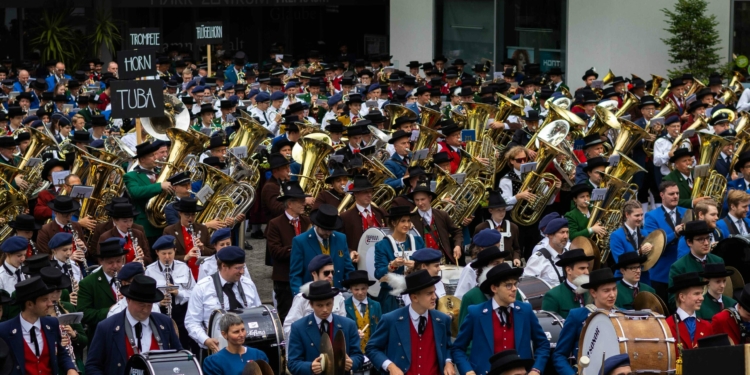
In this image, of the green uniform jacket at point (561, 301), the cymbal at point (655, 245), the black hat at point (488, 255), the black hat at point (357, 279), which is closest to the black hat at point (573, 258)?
the green uniform jacket at point (561, 301)

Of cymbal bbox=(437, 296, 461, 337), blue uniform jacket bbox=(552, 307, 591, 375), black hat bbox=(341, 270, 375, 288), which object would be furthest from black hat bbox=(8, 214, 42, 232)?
blue uniform jacket bbox=(552, 307, 591, 375)

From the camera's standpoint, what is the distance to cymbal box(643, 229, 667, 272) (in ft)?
38.9

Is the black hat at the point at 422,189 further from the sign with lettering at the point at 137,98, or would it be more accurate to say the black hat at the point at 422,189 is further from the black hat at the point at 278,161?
the sign with lettering at the point at 137,98

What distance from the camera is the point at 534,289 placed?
429 inches

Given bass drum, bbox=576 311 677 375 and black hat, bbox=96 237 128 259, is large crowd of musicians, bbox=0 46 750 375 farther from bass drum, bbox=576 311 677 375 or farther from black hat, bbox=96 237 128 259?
bass drum, bbox=576 311 677 375

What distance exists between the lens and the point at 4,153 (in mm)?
14664

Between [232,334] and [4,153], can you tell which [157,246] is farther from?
[4,153]

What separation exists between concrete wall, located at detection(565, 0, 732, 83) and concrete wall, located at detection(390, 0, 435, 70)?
547 centimetres

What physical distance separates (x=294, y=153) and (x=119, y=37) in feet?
56.0

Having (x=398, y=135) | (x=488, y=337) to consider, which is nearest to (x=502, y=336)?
(x=488, y=337)

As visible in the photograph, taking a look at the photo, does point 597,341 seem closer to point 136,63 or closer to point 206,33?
point 136,63

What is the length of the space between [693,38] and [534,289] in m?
17.7

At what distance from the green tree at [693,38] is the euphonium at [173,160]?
50.0ft

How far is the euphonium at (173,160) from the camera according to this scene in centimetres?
1334
